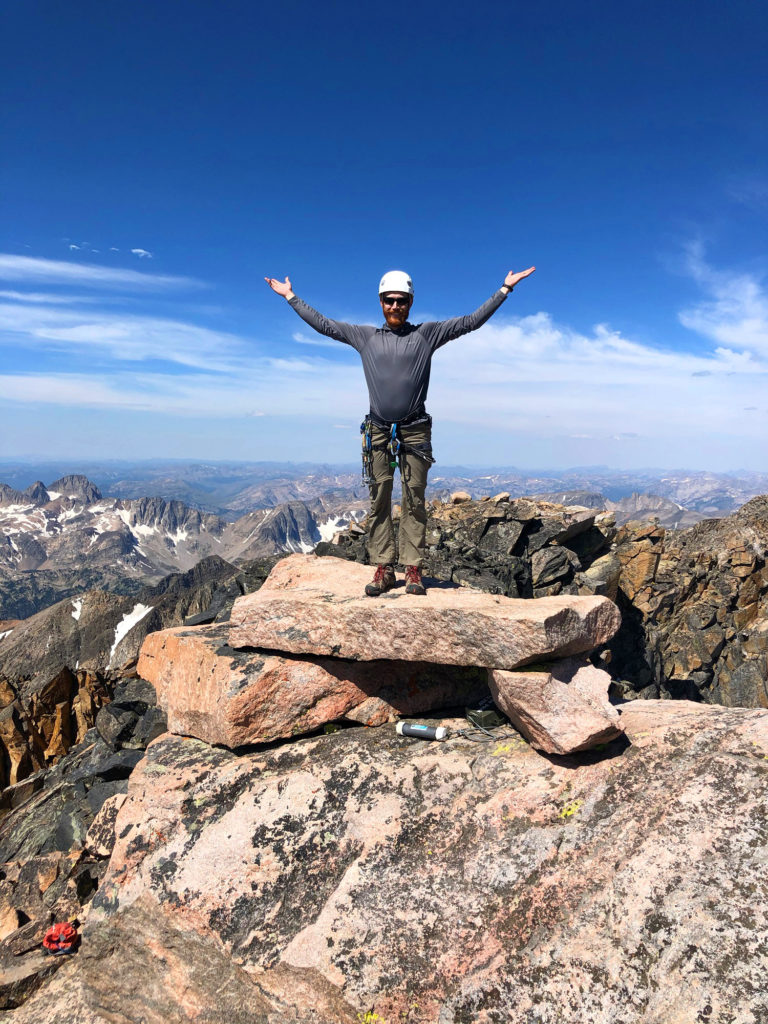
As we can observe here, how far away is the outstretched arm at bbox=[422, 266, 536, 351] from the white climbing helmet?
93 cm

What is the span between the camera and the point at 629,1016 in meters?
6.50

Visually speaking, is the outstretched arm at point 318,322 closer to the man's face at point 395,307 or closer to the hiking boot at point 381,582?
the man's face at point 395,307

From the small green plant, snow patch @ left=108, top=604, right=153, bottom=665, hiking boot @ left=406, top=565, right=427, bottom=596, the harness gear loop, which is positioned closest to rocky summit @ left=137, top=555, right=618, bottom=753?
hiking boot @ left=406, top=565, right=427, bottom=596

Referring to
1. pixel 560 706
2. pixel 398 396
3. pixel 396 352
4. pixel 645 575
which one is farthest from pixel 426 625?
pixel 645 575

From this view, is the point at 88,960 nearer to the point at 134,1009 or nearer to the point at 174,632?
the point at 134,1009

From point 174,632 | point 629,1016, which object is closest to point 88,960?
point 174,632

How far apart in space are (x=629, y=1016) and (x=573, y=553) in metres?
23.5

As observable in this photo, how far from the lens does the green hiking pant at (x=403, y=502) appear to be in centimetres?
1228

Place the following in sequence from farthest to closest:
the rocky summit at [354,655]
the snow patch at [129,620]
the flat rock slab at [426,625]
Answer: the snow patch at [129,620] → the rocky summit at [354,655] → the flat rock slab at [426,625]

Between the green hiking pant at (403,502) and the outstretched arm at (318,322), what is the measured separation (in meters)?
2.14

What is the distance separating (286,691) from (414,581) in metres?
3.92

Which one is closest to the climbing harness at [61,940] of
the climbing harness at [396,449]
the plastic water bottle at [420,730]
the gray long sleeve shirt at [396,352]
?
the plastic water bottle at [420,730]

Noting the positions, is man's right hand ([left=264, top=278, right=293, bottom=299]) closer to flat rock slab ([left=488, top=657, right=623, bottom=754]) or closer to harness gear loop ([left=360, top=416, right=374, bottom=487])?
harness gear loop ([left=360, top=416, right=374, bottom=487])

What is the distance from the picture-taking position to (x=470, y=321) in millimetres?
11430
